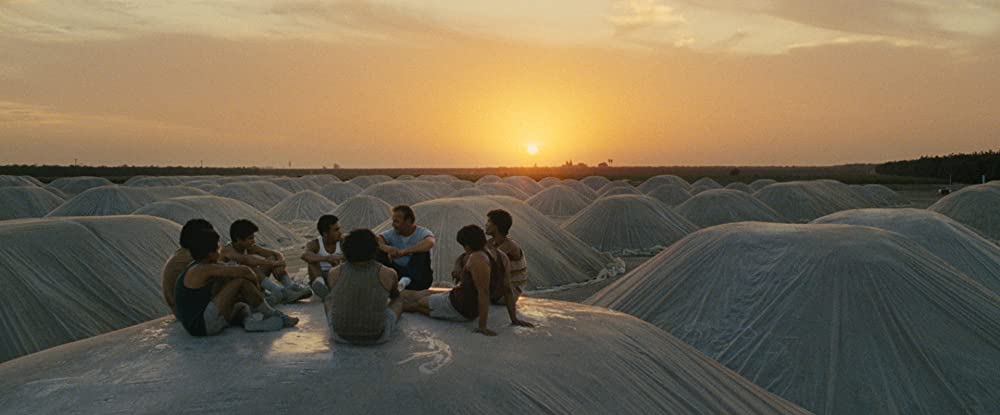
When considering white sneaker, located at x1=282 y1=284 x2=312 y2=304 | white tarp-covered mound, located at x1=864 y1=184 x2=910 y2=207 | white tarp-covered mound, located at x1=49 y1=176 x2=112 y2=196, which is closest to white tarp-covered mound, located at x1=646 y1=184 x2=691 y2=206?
white tarp-covered mound, located at x1=864 y1=184 x2=910 y2=207

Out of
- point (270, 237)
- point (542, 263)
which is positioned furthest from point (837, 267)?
point (270, 237)

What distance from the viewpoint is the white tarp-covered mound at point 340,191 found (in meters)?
50.5

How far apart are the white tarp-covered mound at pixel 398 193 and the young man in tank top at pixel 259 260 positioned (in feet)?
99.6

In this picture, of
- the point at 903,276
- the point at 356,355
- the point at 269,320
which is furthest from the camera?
the point at 903,276

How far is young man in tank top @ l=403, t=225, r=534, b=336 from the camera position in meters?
6.55

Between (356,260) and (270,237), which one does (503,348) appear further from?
(270,237)

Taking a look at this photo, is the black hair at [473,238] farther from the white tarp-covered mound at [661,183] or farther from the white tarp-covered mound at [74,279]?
the white tarp-covered mound at [661,183]

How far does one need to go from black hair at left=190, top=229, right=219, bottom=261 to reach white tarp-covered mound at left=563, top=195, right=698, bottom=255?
64.4 ft

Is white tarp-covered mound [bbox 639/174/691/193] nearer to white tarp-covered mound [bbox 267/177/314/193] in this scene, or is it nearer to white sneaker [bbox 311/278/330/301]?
white tarp-covered mound [bbox 267/177/314/193]

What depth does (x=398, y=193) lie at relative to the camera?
39.9 meters

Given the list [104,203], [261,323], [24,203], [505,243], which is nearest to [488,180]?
[24,203]

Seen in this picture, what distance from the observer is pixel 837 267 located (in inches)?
375

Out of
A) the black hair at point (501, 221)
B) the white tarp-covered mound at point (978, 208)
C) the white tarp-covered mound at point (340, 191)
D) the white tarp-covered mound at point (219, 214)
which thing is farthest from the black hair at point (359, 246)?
the white tarp-covered mound at point (340, 191)

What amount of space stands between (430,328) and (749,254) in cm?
598
